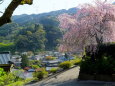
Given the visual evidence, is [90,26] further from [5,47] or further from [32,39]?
[32,39]

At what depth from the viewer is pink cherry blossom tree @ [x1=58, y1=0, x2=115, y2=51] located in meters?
17.1

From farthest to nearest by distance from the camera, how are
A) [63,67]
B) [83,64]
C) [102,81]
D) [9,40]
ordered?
[9,40] < [63,67] < [83,64] < [102,81]

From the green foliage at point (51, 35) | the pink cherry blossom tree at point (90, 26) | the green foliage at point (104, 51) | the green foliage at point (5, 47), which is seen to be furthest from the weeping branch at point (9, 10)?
the green foliage at point (51, 35)

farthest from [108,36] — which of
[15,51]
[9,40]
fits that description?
[9,40]

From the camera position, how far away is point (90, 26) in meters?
17.0

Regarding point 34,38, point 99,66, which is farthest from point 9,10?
point 34,38

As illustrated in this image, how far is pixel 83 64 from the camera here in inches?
604

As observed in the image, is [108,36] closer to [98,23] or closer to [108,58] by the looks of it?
[98,23]

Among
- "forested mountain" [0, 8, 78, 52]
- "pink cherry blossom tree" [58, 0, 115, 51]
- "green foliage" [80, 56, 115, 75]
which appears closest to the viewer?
"green foliage" [80, 56, 115, 75]

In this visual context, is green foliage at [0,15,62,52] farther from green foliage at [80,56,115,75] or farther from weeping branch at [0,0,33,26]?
weeping branch at [0,0,33,26]

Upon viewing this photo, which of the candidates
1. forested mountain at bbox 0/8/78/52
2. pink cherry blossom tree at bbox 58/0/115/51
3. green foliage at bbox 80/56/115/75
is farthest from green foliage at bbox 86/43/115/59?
forested mountain at bbox 0/8/78/52

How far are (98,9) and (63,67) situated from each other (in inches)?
220

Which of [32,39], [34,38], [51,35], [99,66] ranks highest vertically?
[51,35]

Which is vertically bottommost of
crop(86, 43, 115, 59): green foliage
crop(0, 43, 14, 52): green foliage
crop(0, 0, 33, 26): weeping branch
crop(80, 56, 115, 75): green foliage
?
crop(0, 43, 14, 52): green foliage
